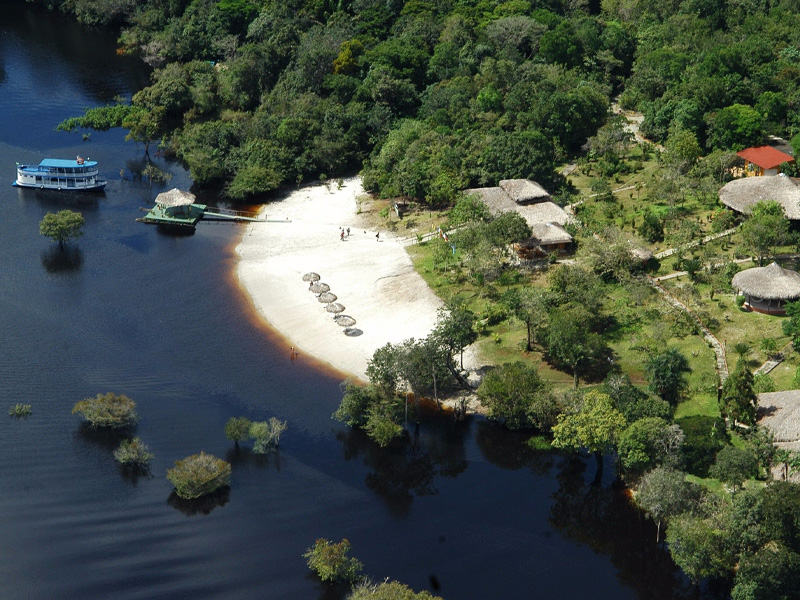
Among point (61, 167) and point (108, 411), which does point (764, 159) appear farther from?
point (61, 167)

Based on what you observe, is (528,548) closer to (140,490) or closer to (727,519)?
(727,519)

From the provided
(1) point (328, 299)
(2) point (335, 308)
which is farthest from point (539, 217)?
(2) point (335, 308)

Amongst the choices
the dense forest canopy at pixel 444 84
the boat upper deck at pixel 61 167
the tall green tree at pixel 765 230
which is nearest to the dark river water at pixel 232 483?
the boat upper deck at pixel 61 167

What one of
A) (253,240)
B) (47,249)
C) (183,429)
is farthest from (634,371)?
(47,249)

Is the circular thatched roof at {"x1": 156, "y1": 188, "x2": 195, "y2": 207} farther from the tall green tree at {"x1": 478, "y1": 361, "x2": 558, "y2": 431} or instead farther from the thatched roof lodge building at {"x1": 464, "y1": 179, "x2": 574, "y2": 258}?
the tall green tree at {"x1": 478, "y1": 361, "x2": 558, "y2": 431}

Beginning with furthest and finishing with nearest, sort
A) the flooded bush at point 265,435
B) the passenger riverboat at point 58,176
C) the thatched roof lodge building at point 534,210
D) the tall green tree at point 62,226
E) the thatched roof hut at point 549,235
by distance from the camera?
1. the passenger riverboat at point 58,176
2. the tall green tree at point 62,226
3. the thatched roof lodge building at point 534,210
4. the thatched roof hut at point 549,235
5. the flooded bush at point 265,435

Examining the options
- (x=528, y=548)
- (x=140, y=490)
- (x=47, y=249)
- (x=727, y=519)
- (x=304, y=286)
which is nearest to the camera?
(x=727, y=519)

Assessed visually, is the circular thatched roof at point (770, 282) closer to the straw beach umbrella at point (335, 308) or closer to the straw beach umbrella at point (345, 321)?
the straw beach umbrella at point (345, 321)
